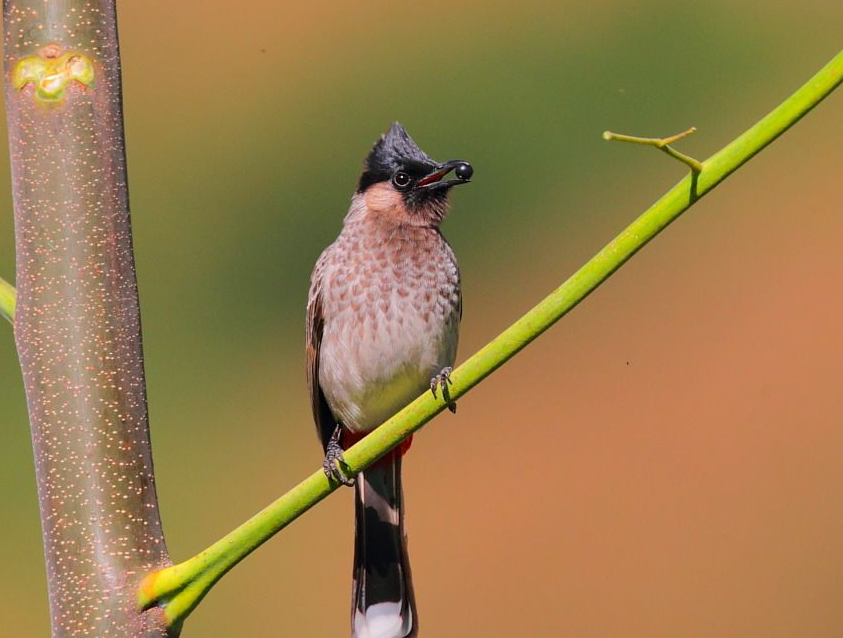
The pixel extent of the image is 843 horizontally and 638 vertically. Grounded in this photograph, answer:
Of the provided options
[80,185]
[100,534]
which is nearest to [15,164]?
[80,185]

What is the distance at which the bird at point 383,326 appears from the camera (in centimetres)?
202

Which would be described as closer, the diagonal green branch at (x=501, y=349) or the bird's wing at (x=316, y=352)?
the diagonal green branch at (x=501, y=349)

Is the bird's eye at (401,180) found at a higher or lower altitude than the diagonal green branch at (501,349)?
higher

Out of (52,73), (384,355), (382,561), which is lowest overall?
(52,73)

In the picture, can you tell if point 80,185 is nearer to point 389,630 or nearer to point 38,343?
point 38,343

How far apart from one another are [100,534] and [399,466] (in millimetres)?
1503

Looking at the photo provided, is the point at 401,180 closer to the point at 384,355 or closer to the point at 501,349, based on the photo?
the point at 384,355

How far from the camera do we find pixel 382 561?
78.4 inches

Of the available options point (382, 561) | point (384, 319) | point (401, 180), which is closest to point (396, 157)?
point (401, 180)

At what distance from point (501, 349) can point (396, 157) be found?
1581 millimetres

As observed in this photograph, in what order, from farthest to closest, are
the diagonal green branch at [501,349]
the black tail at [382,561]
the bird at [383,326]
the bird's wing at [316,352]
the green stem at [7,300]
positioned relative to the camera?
the bird's wing at [316,352] → the bird at [383,326] → the black tail at [382,561] → the green stem at [7,300] → the diagonal green branch at [501,349]

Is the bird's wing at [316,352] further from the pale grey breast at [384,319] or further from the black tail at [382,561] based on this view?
the black tail at [382,561]

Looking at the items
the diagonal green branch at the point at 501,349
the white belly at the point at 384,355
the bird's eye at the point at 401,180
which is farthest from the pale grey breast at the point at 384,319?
the diagonal green branch at the point at 501,349

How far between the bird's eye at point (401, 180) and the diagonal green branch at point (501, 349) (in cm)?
146
